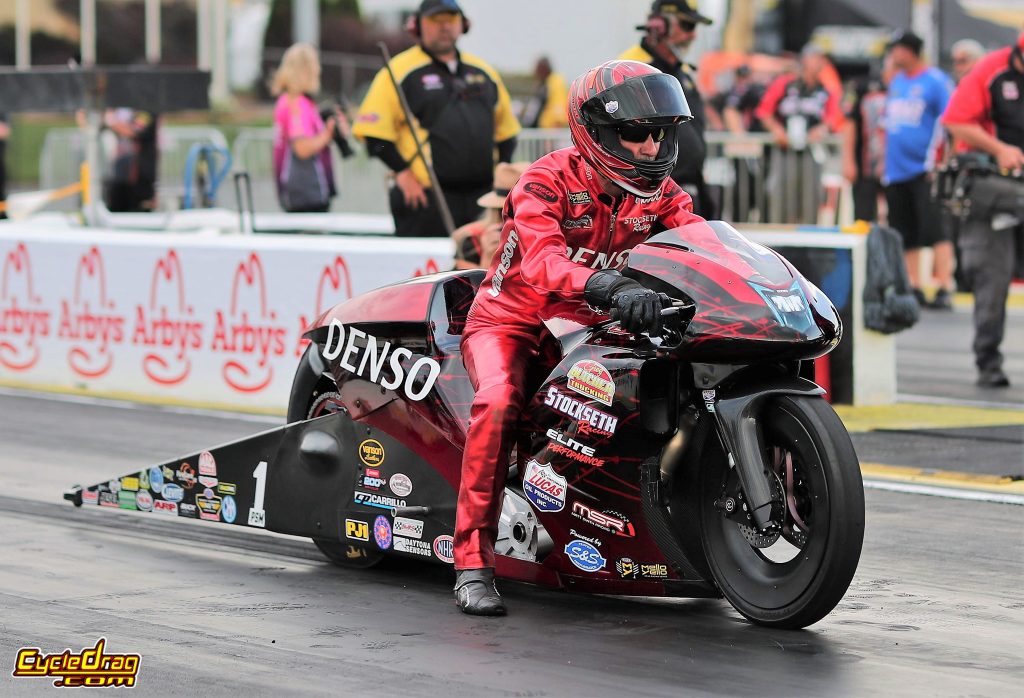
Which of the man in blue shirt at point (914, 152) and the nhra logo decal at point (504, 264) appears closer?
the nhra logo decal at point (504, 264)

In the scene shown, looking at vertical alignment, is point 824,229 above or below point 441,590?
above

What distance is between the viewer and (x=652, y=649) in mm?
5707

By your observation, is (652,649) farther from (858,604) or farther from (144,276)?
(144,276)

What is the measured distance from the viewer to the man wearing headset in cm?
1141

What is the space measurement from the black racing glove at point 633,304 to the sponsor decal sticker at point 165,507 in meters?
2.47

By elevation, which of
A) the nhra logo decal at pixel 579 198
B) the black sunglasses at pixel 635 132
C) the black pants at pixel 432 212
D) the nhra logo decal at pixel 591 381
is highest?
the black sunglasses at pixel 635 132

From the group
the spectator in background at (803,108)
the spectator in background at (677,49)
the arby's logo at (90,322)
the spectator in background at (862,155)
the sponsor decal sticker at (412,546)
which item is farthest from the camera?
the spectator in background at (803,108)

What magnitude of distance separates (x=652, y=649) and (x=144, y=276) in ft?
24.2

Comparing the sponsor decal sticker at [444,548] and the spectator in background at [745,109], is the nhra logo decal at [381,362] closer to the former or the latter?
the sponsor decal sticker at [444,548]

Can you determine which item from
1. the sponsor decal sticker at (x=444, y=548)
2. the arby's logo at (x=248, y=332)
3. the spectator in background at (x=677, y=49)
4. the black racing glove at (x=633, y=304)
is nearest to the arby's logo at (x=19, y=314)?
the arby's logo at (x=248, y=332)

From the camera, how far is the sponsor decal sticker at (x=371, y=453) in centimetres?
682

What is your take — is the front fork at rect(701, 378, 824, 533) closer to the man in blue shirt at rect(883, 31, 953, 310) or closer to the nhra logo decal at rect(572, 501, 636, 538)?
the nhra logo decal at rect(572, 501, 636, 538)

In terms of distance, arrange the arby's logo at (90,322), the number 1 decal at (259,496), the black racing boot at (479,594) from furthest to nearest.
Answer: the arby's logo at (90,322) → the number 1 decal at (259,496) → the black racing boot at (479,594)

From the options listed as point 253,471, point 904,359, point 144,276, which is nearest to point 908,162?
point 904,359
